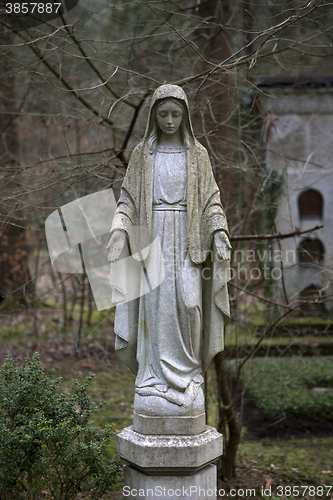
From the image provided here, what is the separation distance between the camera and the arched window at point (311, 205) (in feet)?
34.1

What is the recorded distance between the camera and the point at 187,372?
11.5ft

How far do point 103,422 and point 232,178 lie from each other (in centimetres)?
355

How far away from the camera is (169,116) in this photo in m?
3.54

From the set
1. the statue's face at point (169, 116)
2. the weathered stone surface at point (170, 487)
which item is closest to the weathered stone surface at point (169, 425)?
the weathered stone surface at point (170, 487)

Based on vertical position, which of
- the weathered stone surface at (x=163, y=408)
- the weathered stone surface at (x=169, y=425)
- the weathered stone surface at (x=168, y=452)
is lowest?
the weathered stone surface at (x=168, y=452)

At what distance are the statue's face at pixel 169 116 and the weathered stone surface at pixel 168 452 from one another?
2183mm

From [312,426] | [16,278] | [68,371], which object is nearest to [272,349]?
[312,426]

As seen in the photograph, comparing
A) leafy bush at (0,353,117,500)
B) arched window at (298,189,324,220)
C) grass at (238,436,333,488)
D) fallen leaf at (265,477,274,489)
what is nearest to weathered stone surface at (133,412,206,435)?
leafy bush at (0,353,117,500)

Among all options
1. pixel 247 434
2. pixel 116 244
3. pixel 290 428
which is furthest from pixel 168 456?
pixel 290 428

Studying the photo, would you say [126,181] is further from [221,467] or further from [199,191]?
[221,467]

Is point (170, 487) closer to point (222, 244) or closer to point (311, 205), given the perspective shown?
point (222, 244)

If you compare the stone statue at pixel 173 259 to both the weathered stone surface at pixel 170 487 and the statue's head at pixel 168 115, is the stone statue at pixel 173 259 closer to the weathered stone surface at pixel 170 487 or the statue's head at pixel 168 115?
the statue's head at pixel 168 115

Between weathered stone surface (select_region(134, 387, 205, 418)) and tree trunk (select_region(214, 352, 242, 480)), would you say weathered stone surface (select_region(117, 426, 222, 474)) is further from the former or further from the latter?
tree trunk (select_region(214, 352, 242, 480))

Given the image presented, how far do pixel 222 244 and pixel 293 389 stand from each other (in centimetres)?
466
